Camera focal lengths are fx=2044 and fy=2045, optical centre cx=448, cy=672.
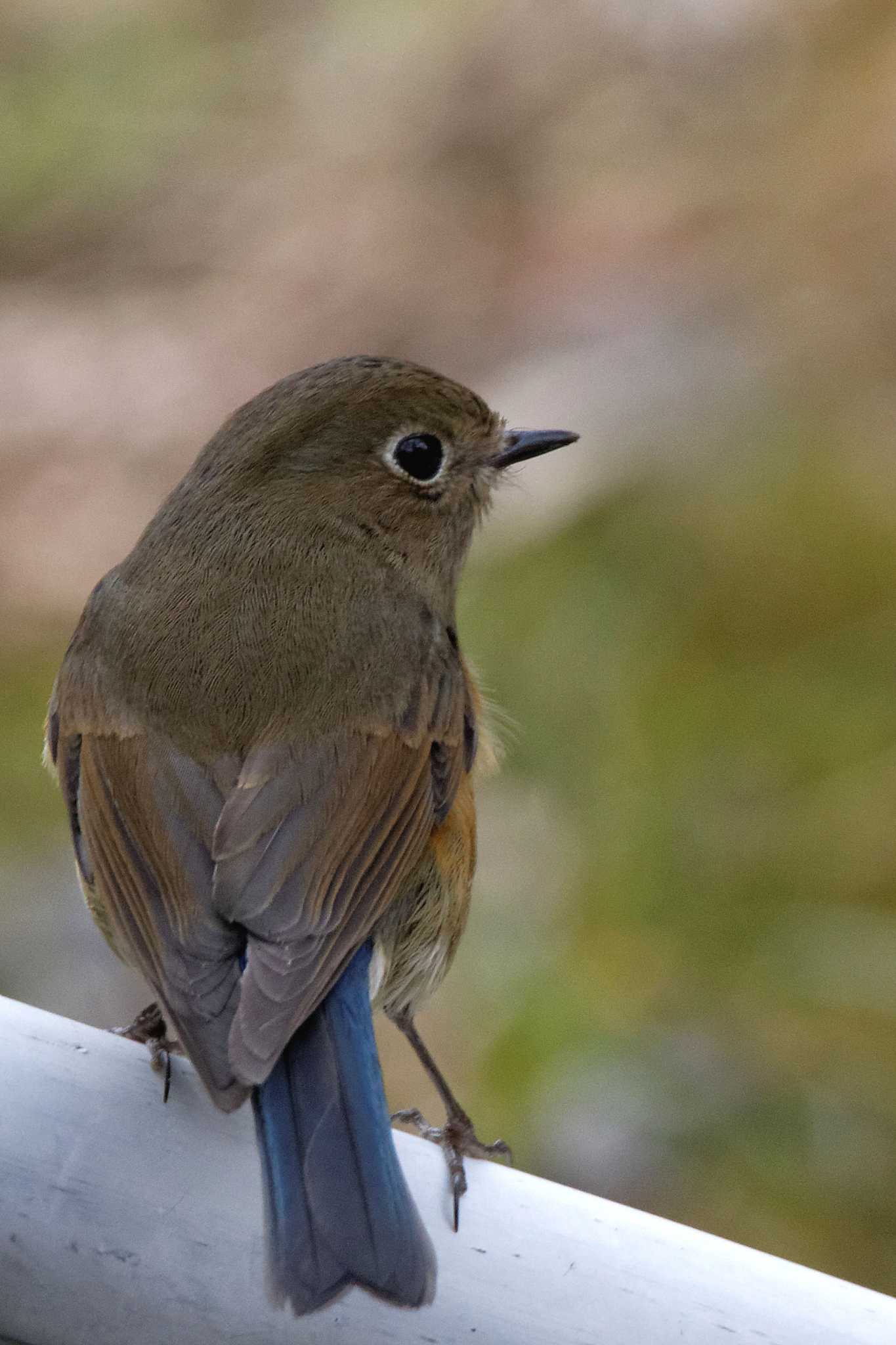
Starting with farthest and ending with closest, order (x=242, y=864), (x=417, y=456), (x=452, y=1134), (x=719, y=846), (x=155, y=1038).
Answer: (x=719, y=846) → (x=417, y=456) → (x=155, y=1038) → (x=452, y=1134) → (x=242, y=864)

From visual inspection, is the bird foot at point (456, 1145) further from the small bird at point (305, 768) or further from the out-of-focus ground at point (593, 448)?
the out-of-focus ground at point (593, 448)

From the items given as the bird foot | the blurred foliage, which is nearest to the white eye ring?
the bird foot

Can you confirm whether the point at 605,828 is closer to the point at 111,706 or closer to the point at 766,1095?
the point at 766,1095

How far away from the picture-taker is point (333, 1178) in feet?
Answer: 6.15

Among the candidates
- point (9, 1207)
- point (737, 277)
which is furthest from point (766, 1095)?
point (737, 277)

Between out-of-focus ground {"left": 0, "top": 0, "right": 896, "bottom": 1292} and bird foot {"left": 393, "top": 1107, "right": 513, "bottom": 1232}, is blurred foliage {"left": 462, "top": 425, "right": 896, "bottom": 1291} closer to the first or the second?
out-of-focus ground {"left": 0, "top": 0, "right": 896, "bottom": 1292}

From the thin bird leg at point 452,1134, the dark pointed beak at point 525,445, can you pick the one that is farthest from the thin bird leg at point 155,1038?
the dark pointed beak at point 525,445

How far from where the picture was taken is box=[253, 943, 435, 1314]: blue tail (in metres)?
1.76

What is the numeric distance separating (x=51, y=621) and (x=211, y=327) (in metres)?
1.10

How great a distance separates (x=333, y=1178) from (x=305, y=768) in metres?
0.60

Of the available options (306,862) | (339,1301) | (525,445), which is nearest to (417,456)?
(525,445)

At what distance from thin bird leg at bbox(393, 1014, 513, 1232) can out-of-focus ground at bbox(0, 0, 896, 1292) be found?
723mm

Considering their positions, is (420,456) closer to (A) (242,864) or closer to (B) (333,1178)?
(A) (242,864)

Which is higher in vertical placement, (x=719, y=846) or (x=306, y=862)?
(x=306, y=862)
